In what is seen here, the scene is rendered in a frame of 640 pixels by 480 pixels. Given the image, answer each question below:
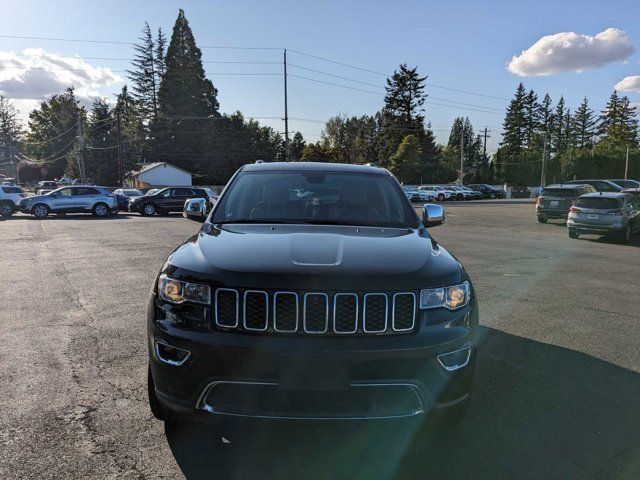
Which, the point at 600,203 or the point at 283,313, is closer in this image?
the point at 283,313

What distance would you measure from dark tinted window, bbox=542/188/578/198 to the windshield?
19302mm

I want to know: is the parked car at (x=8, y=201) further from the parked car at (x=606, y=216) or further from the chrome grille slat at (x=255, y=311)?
the chrome grille slat at (x=255, y=311)

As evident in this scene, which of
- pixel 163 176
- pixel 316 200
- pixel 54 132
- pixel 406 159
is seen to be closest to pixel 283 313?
pixel 316 200

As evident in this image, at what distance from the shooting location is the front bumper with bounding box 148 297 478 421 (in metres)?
2.51

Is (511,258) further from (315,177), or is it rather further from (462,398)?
(462,398)

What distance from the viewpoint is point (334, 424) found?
2547mm

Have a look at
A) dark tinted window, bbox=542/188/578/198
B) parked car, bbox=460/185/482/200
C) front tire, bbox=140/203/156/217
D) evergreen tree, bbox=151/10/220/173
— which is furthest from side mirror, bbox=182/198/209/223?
evergreen tree, bbox=151/10/220/173

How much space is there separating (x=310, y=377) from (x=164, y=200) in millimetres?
26852

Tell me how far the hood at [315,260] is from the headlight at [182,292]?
68 mm

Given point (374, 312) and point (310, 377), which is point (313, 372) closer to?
point (310, 377)

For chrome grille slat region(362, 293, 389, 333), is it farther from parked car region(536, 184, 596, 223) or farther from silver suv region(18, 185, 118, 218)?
silver suv region(18, 185, 118, 218)

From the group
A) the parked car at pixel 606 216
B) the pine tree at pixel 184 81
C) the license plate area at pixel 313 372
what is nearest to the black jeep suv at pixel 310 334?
the license plate area at pixel 313 372

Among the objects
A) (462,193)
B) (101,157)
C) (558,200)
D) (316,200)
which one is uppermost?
(101,157)

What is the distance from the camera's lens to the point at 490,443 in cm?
313
